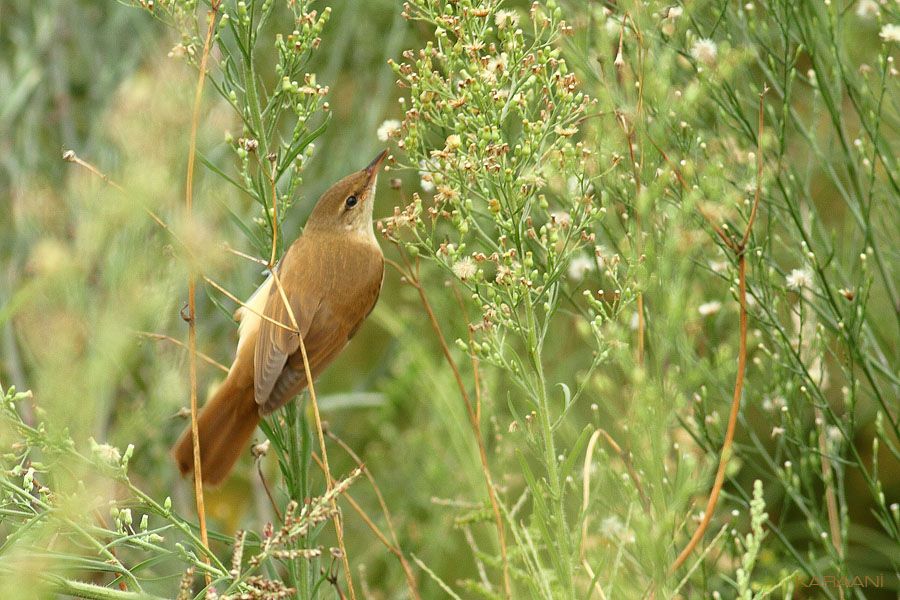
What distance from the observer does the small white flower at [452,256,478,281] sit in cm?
166

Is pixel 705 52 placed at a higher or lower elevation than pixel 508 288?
higher

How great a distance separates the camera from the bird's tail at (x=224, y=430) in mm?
2623

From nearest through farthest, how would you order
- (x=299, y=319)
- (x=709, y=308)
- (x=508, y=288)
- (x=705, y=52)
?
(x=508, y=288) < (x=705, y=52) < (x=709, y=308) < (x=299, y=319)

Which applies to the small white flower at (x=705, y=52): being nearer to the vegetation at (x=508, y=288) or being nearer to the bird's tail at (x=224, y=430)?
the vegetation at (x=508, y=288)

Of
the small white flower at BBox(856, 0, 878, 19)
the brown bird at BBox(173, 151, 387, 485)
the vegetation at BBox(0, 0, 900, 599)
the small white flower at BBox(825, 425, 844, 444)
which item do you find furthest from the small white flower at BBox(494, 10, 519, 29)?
the small white flower at BBox(856, 0, 878, 19)

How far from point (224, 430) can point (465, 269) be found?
1.17 metres

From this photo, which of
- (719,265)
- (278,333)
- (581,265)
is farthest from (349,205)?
(719,265)

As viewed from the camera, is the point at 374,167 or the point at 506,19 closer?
the point at 506,19

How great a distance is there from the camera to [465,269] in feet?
5.50

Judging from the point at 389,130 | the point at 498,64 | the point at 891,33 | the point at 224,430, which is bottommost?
the point at 224,430

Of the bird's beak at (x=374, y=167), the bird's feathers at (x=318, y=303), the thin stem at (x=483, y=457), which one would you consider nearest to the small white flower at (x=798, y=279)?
the thin stem at (x=483, y=457)

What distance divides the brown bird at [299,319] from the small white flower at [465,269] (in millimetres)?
719

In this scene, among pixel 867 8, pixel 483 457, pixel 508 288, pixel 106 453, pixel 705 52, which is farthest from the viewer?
pixel 867 8

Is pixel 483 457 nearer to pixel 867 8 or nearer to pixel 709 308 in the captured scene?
pixel 709 308
